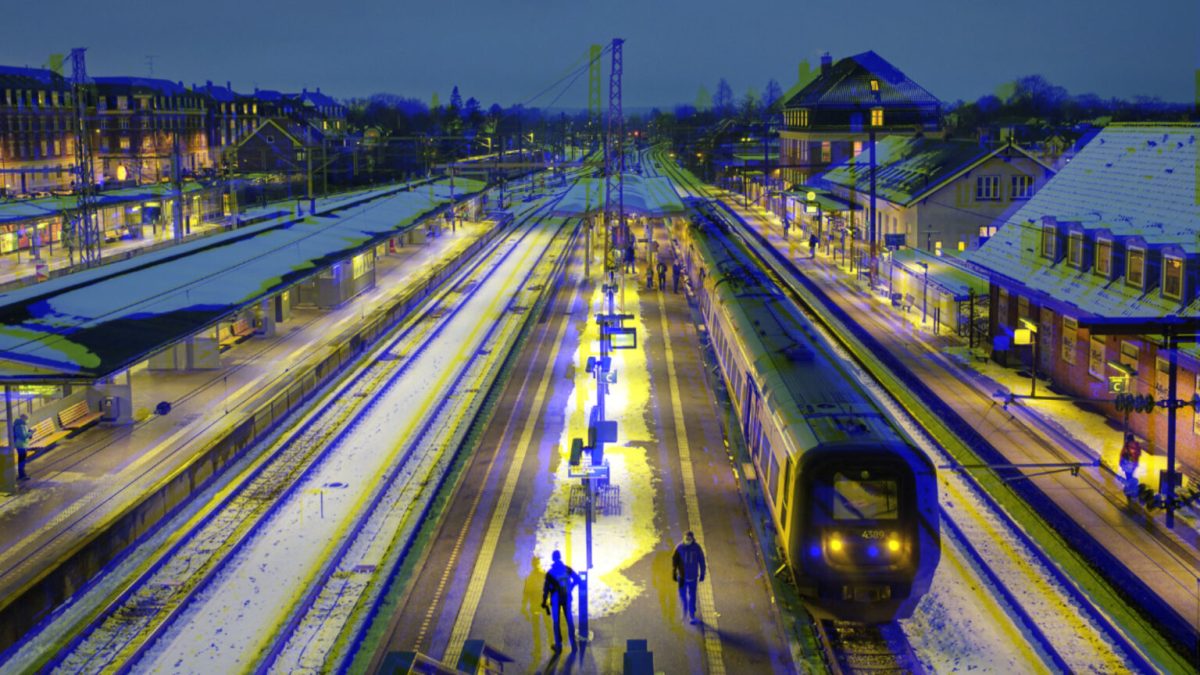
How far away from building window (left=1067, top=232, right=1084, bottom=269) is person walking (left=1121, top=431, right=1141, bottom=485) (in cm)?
739

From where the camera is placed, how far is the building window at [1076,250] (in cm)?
2672

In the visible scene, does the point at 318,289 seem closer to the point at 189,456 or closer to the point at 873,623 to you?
the point at 189,456

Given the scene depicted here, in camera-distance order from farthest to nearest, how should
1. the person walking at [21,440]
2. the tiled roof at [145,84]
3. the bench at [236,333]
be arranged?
the tiled roof at [145,84]
the bench at [236,333]
the person walking at [21,440]

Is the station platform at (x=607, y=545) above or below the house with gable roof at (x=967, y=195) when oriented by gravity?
below

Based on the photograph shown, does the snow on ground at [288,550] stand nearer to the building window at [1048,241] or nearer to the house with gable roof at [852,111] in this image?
the building window at [1048,241]

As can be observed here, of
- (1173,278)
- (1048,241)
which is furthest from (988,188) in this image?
(1173,278)

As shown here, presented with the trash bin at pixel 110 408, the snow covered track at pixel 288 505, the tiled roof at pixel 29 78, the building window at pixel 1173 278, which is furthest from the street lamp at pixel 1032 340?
the tiled roof at pixel 29 78

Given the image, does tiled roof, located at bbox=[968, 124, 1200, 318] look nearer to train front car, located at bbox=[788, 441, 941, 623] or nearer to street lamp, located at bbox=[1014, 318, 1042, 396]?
street lamp, located at bbox=[1014, 318, 1042, 396]

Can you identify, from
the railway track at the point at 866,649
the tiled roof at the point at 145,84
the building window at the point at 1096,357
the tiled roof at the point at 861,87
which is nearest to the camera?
the railway track at the point at 866,649

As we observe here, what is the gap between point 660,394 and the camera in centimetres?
2839

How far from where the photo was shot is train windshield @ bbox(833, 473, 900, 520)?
14070 millimetres

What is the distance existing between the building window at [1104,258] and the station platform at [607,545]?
28.7 ft

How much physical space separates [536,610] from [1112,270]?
15985 mm

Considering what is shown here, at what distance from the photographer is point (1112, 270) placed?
25.1 meters
